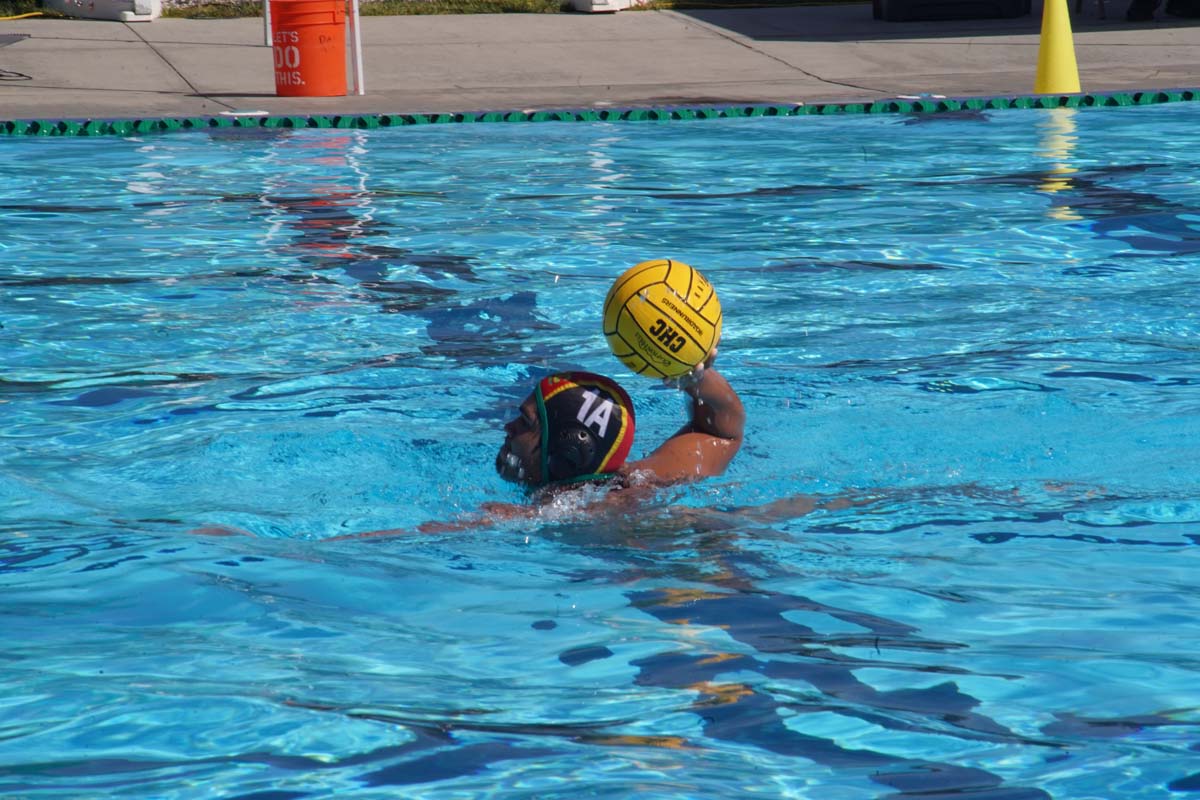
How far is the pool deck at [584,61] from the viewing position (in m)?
13.8

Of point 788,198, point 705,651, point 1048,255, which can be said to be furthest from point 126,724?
point 788,198

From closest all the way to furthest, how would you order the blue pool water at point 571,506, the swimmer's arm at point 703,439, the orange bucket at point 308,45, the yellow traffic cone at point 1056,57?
the blue pool water at point 571,506 → the swimmer's arm at point 703,439 → the yellow traffic cone at point 1056,57 → the orange bucket at point 308,45

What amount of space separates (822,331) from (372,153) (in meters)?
5.77

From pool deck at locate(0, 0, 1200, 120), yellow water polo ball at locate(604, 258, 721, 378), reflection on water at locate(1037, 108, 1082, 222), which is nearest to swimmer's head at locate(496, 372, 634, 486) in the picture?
yellow water polo ball at locate(604, 258, 721, 378)

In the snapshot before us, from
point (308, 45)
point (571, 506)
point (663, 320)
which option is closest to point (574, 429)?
point (571, 506)

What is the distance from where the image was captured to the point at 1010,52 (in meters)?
16.2

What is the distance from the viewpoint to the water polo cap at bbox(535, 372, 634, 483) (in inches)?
173

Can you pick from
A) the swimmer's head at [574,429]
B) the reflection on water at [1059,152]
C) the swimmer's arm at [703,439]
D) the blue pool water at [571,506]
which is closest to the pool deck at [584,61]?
the reflection on water at [1059,152]

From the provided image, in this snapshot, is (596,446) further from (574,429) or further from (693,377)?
(693,377)

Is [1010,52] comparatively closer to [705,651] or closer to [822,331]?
[822,331]

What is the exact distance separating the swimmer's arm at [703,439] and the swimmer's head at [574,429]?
0.80 ft

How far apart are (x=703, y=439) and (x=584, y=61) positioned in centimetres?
1188

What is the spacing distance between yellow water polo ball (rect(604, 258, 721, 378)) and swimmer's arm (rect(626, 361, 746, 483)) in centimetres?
15

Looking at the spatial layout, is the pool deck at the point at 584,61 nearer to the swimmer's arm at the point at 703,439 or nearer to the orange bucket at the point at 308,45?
the orange bucket at the point at 308,45
